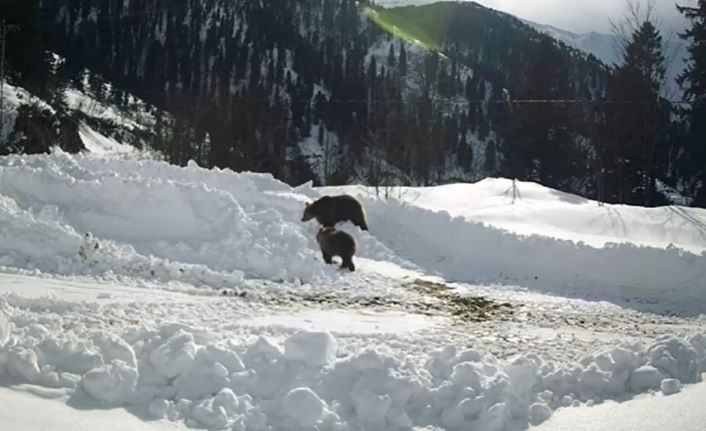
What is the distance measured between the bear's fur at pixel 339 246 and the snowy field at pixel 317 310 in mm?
351

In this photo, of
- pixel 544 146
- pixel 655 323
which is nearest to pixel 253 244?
pixel 655 323

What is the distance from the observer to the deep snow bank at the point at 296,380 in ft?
15.3

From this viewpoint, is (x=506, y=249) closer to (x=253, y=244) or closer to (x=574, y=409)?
(x=253, y=244)

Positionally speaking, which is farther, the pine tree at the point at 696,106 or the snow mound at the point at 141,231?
the pine tree at the point at 696,106

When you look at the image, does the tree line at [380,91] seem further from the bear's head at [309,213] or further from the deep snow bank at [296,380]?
the deep snow bank at [296,380]

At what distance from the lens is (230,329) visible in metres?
6.77

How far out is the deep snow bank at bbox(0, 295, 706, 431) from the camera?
A: 4.65m

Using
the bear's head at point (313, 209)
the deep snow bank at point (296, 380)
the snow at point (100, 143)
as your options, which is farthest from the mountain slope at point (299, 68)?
the deep snow bank at point (296, 380)

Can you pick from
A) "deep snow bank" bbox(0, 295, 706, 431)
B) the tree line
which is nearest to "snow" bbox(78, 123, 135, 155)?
the tree line

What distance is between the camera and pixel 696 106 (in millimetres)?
30500

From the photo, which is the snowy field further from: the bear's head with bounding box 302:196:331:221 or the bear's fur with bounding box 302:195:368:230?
the bear's fur with bounding box 302:195:368:230

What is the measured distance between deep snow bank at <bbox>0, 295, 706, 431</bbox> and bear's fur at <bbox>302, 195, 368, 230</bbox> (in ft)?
26.5

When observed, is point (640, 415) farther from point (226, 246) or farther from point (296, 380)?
point (226, 246)

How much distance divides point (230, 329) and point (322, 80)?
96153 mm
